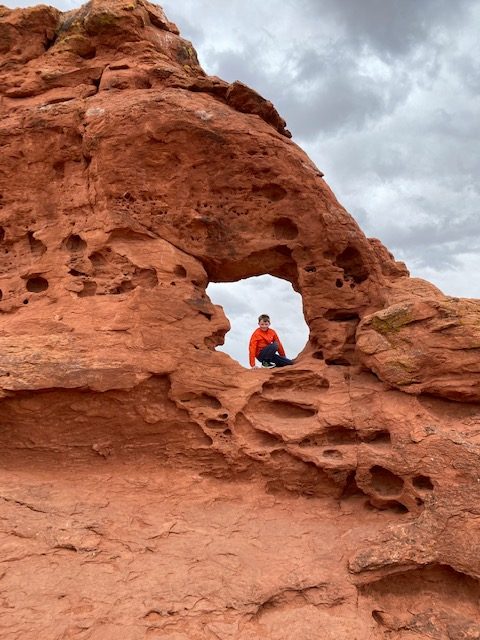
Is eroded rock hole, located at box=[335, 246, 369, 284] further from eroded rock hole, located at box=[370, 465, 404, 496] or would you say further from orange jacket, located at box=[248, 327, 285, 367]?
eroded rock hole, located at box=[370, 465, 404, 496]

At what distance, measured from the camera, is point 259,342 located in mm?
10695

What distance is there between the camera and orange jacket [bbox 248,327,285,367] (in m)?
10.7

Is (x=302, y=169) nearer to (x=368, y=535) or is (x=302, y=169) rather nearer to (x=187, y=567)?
(x=368, y=535)

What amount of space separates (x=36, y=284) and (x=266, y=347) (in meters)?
4.49

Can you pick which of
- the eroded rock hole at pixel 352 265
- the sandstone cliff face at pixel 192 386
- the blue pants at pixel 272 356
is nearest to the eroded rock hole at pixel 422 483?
the sandstone cliff face at pixel 192 386

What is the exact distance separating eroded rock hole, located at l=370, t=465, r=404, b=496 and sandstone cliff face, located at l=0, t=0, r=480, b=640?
1.0 inches

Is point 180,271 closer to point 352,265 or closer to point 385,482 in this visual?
point 352,265

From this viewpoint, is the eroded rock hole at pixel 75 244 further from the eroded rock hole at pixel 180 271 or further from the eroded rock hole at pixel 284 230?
the eroded rock hole at pixel 284 230

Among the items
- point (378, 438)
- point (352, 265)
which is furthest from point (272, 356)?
point (378, 438)

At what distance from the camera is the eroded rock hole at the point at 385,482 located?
6.58m

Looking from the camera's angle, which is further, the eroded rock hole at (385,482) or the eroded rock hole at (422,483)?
the eroded rock hole at (385,482)

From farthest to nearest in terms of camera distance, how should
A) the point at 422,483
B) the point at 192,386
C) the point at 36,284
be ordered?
the point at 36,284 < the point at 192,386 < the point at 422,483

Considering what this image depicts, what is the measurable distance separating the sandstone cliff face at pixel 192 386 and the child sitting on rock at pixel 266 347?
1667mm

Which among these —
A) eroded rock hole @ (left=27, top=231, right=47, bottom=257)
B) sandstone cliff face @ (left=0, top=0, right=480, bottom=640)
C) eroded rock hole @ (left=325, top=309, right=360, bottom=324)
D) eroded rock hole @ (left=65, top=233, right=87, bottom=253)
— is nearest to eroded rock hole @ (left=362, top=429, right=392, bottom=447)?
sandstone cliff face @ (left=0, top=0, right=480, bottom=640)
